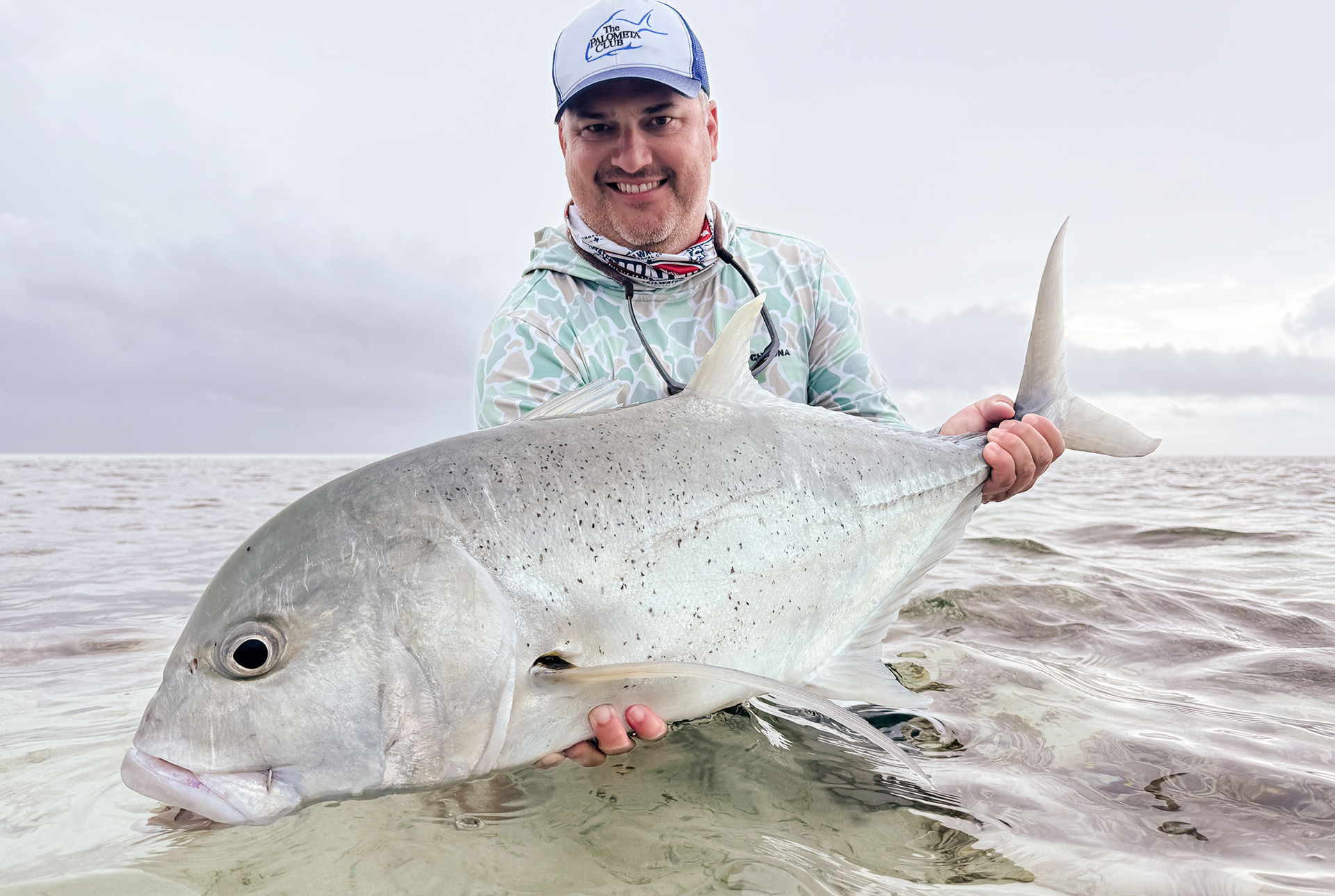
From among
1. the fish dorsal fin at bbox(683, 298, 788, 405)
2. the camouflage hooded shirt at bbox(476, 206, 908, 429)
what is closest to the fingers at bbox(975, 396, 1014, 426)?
the camouflage hooded shirt at bbox(476, 206, 908, 429)

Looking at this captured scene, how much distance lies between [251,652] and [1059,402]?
2782mm

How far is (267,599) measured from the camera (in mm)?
1672

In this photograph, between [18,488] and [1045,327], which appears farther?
[18,488]

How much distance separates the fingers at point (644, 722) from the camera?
189 cm

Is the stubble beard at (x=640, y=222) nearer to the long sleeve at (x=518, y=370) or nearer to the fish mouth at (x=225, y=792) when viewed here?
the long sleeve at (x=518, y=370)

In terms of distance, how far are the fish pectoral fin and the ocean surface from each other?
18 centimetres

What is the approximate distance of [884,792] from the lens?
2.05 meters

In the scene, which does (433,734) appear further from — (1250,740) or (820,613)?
(1250,740)

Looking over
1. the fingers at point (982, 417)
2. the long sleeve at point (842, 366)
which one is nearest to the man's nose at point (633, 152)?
the long sleeve at point (842, 366)

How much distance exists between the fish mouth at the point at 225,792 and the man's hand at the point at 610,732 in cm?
55

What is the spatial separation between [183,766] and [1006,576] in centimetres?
460

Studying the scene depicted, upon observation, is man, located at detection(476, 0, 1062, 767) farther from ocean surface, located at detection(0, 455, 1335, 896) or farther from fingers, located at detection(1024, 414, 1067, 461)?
ocean surface, located at detection(0, 455, 1335, 896)

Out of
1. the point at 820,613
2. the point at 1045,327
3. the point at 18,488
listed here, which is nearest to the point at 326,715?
the point at 820,613

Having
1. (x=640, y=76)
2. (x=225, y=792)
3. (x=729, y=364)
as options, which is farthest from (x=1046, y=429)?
(x=225, y=792)
